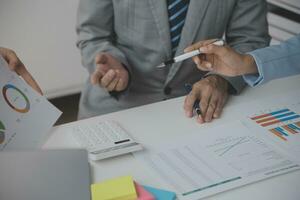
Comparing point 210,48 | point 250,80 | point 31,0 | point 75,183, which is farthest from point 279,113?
point 31,0

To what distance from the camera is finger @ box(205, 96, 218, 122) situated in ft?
3.49

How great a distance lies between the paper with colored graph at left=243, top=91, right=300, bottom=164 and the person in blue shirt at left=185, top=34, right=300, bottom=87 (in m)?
0.07

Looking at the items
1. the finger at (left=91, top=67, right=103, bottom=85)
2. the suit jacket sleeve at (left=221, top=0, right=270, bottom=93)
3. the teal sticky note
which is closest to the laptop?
the teal sticky note

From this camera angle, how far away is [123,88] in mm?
1223

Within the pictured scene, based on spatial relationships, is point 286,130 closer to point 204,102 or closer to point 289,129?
point 289,129

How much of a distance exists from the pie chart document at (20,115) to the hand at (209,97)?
345mm

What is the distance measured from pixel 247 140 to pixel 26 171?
481mm

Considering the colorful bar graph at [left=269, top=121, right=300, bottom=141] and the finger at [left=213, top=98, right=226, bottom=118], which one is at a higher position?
the finger at [left=213, top=98, right=226, bottom=118]

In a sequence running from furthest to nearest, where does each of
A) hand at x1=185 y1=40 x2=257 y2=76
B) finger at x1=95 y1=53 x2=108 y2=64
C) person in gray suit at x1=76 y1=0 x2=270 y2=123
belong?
1. person in gray suit at x1=76 y1=0 x2=270 y2=123
2. finger at x1=95 y1=53 x2=108 y2=64
3. hand at x1=185 y1=40 x2=257 y2=76

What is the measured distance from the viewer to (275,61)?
1.08 meters

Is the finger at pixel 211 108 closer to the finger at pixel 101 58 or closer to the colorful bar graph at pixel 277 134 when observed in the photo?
the colorful bar graph at pixel 277 134

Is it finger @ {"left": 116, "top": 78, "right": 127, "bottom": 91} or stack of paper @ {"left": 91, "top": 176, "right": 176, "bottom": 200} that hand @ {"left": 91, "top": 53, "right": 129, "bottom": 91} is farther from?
stack of paper @ {"left": 91, "top": 176, "right": 176, "bottom": 200}

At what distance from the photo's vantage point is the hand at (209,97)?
108 cm

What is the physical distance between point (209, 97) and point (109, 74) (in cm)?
26
